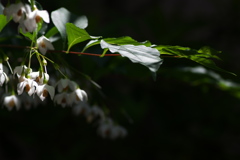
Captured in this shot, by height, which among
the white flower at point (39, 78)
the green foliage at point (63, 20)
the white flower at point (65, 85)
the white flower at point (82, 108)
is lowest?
the white flower at point (82, 108)

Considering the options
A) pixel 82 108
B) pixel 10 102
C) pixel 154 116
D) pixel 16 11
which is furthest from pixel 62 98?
pixel 154 116

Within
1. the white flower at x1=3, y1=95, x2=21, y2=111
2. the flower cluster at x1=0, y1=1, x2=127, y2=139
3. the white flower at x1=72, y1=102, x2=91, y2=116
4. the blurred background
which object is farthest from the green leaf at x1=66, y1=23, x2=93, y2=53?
the blurred background

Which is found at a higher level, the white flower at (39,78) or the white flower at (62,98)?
the white flower at (39,78)

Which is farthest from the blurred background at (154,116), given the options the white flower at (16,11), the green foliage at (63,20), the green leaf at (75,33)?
the white flower at (16,11)

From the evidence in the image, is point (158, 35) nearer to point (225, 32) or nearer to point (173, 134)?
point (173, 134)

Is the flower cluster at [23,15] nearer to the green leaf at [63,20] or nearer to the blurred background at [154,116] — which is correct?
the green leaf at [63,20]

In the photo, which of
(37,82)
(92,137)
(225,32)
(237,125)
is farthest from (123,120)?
(37,82)

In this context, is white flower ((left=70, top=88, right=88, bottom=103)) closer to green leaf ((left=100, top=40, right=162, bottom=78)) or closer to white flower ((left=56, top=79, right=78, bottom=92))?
white flower ((left=56, top=79, right=78, bottom=92))
